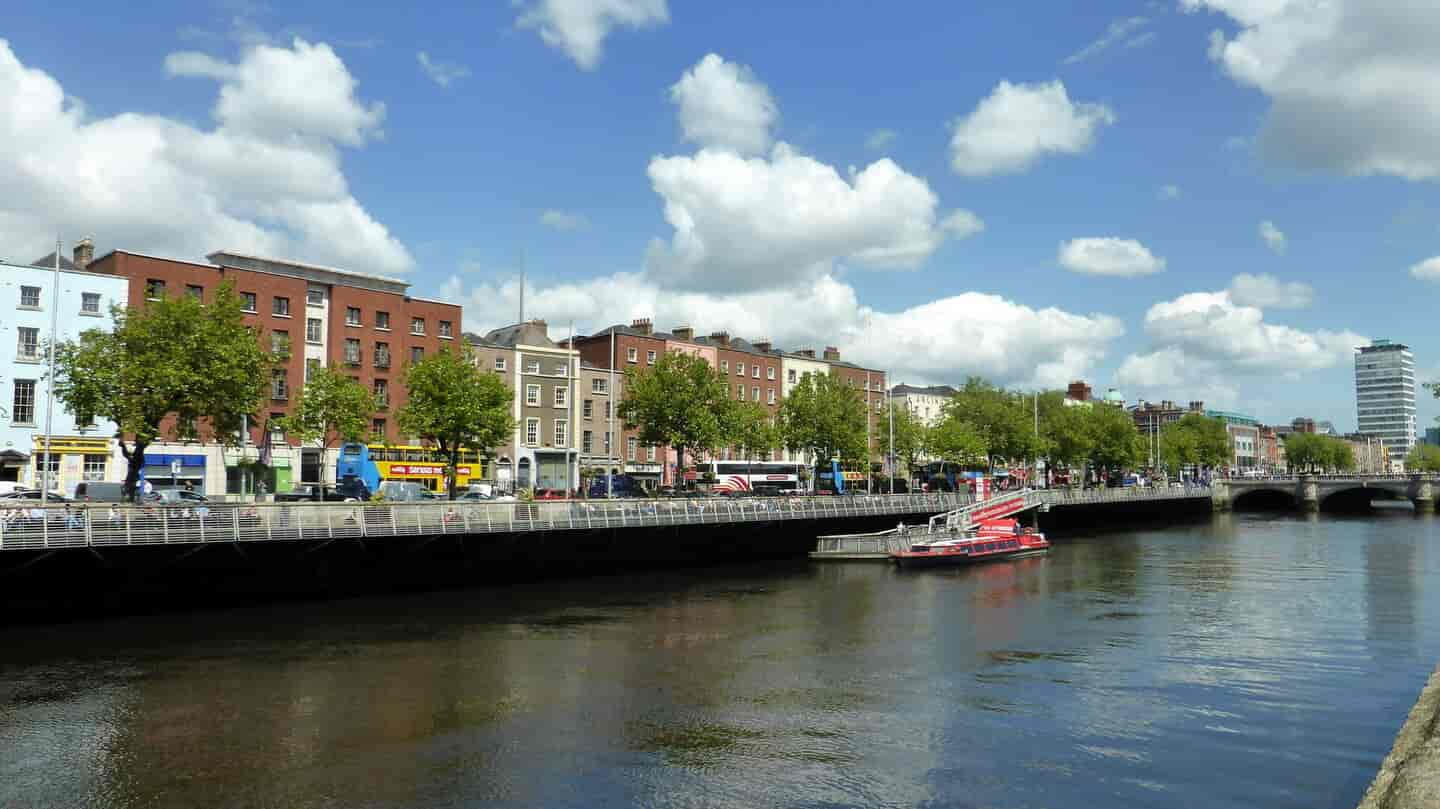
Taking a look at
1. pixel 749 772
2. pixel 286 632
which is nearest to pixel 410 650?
pixel 286 632

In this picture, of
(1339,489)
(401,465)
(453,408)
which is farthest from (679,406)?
A: (1339,489)

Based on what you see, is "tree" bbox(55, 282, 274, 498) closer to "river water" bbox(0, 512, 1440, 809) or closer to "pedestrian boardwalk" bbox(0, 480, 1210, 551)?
"pedestrian boardwalk" bbox(0, 480, 1210, 551)

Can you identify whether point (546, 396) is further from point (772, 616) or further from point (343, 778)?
point (343, 778)

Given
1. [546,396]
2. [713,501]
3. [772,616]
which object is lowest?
[772,616]

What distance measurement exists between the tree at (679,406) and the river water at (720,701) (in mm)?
33434

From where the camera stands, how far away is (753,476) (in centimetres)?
9662

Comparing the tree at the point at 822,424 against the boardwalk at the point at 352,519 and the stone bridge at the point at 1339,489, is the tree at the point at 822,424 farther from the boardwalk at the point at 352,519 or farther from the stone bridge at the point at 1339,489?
the stone bridge at the point at 1339,489

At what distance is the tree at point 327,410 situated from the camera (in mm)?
57406

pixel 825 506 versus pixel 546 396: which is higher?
pixel 546 396

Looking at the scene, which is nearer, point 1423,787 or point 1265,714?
point 1423,787

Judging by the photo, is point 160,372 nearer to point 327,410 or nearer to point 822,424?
point 327,410

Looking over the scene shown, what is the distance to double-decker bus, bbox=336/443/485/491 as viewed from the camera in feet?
224

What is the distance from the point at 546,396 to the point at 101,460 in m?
36.7

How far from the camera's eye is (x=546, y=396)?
300 ft
